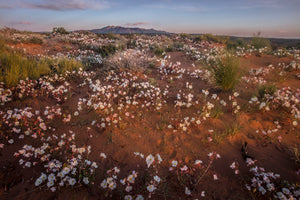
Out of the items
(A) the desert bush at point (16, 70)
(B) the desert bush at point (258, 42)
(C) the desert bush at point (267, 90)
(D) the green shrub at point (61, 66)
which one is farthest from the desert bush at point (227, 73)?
(B) the desert bush at point (258, 42)

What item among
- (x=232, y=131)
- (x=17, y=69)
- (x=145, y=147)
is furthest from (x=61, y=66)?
(x=232, y=131)

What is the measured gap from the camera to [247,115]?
4.02 meters

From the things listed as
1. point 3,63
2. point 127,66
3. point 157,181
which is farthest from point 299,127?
point 3,63

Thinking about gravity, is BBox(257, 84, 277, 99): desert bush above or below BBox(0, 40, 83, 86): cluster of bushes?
below

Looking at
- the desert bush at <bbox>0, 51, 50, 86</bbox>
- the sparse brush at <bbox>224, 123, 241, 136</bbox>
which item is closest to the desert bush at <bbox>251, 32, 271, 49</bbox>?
the sparse brush at <bbox>224, 123, 241, 136</bbox>

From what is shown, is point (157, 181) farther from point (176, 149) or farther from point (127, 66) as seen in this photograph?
point (127, 66)

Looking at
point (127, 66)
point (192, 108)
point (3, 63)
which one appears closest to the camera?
point (192, 108)

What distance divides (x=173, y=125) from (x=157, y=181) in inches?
61.6

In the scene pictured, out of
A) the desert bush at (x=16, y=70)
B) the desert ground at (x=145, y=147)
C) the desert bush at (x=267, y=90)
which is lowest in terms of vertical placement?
the desert ground at (x=145, y=147)

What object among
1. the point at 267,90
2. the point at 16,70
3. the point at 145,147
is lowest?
the point at 145,147

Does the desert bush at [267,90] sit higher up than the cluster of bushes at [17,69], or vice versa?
the cluster of bushes at [17,69]

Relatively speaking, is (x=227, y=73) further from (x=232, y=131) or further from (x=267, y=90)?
(x=232, y=131)

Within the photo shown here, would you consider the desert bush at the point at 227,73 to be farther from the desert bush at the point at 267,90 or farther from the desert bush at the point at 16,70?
the desert bush at the point at 16,70

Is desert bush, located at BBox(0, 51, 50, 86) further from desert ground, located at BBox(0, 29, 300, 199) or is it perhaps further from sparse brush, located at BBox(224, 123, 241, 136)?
sparse brush, located at BBox(224, 123, 241, 136)
